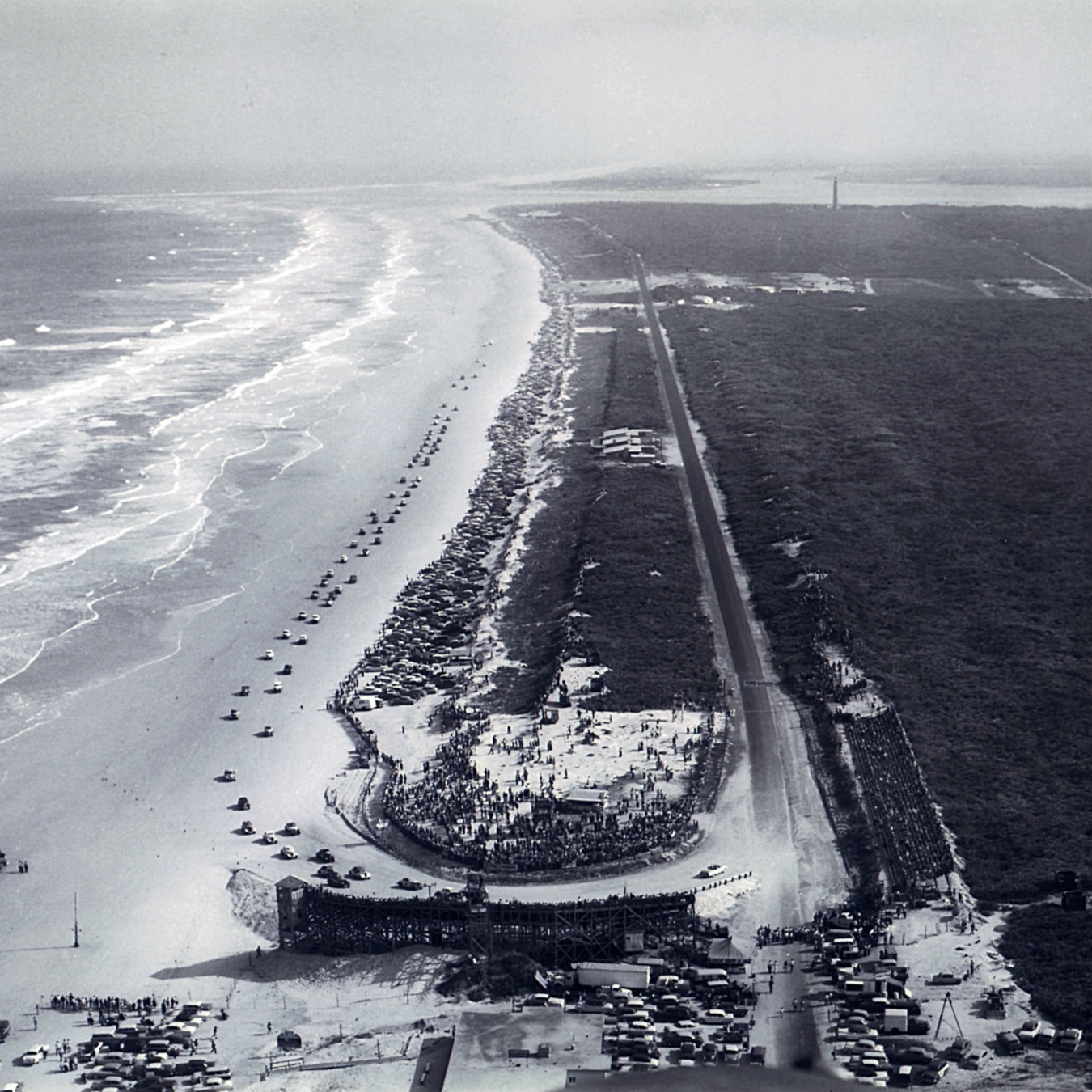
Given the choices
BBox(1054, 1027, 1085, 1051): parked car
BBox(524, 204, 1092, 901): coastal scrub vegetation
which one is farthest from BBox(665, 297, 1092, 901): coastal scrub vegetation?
BBox(1054, 1027, 1085, 1051): parked car

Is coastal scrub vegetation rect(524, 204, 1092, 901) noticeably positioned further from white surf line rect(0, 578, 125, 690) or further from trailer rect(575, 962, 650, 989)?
white surf line rect(0, 578, 125, 690)

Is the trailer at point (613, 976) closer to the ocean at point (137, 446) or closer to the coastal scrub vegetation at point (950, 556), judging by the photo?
the coastal scrub vegetation at point (950, 556)

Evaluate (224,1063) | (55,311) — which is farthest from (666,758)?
(55,311)

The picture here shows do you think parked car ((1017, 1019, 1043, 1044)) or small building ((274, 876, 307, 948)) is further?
small building ((274, 876, 307, 948))

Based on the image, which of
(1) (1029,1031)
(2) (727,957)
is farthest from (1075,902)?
(2) (727,957)

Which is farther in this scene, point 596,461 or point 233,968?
point 596,461

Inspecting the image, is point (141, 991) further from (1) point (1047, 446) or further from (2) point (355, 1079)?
(1) point (1047, 446)

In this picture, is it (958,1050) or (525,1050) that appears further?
(525,1050)

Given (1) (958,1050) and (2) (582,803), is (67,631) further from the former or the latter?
(1) (958,1050)
